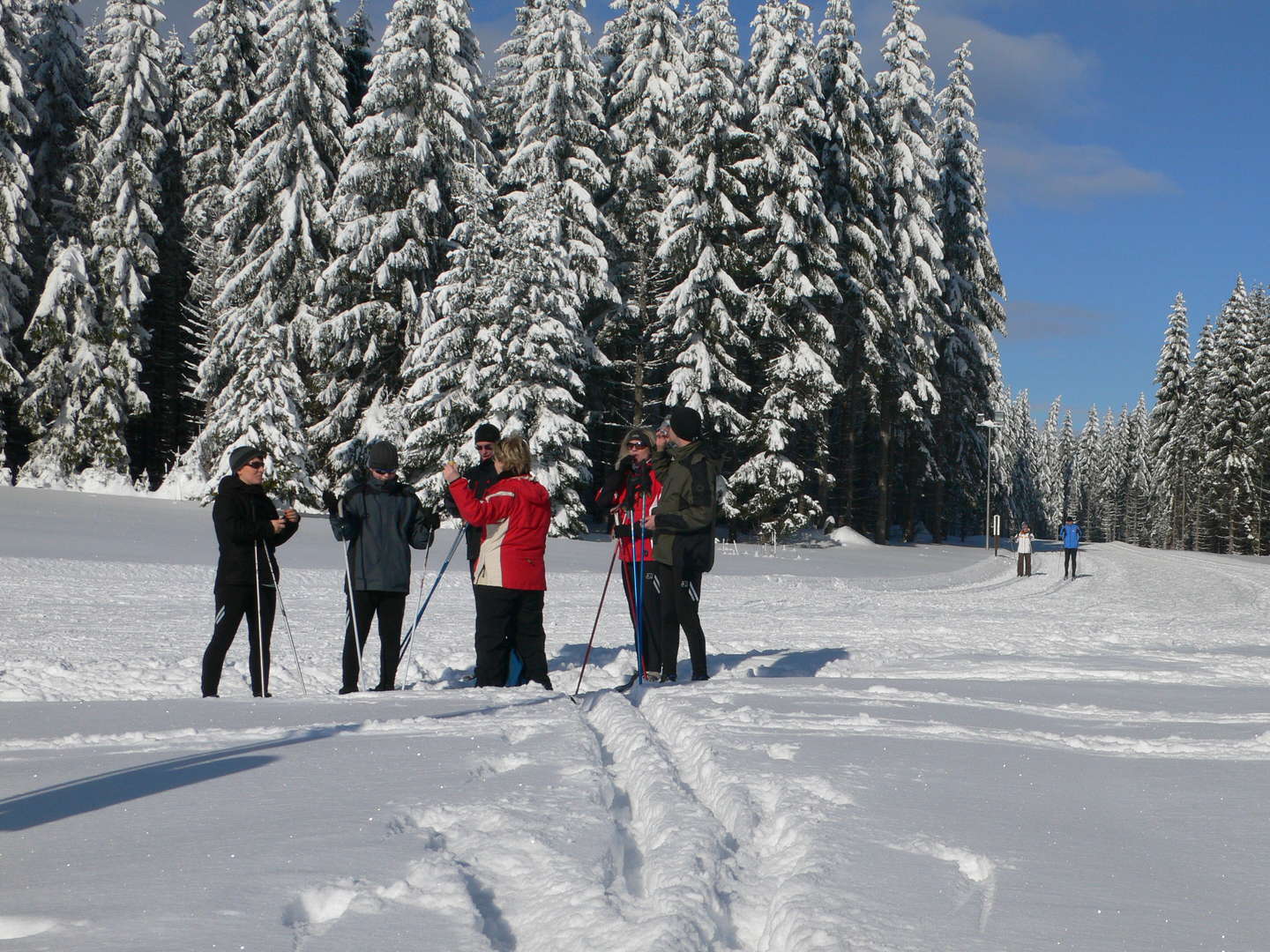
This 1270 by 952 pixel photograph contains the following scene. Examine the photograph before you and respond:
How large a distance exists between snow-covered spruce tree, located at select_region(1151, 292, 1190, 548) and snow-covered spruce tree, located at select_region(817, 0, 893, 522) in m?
41.5

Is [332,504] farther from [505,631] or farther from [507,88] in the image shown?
[507,88]

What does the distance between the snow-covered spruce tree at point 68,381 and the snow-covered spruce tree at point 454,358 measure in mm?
8815

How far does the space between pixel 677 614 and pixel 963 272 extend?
37.1m

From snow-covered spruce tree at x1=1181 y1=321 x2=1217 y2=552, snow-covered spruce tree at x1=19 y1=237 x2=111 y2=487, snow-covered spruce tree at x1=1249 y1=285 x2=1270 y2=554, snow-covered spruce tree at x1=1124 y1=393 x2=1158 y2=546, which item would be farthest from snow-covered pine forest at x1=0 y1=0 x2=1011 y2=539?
snow-covered spruce tree at x1=1124 y1=393 x2=1158 y2=546

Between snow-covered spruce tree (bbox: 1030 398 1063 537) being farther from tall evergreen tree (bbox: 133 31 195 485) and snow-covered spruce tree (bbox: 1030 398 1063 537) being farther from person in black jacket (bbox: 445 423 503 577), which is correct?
person in black jacket (bbox: 445 423 503 577)

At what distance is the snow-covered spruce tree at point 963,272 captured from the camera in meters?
40.2

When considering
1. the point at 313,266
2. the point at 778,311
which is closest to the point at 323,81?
the point at 313,266

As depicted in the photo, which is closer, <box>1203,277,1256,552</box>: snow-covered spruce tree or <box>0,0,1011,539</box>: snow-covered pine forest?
<box>0,0,1011,539</box>: snow-covered pine forest

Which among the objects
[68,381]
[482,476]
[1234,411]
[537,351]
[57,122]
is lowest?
[482,476]

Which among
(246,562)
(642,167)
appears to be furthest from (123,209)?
(246,562)

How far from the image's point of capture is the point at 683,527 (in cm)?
745

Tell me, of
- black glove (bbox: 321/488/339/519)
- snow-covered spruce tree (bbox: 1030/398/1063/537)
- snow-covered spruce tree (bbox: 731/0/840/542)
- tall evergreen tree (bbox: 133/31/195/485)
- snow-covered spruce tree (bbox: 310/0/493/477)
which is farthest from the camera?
snow-covered spruce tree (bbox: 1030/398/1063/537)

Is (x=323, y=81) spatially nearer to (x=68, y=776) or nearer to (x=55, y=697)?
(x=55, y=697)

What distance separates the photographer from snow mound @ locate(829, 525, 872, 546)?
33.5m
